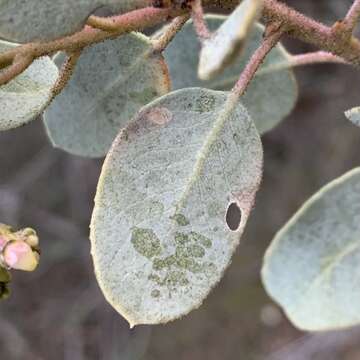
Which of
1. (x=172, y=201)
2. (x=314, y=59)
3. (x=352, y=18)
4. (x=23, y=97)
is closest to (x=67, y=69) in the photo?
(x=23, y=97)

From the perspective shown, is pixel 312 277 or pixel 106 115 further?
pixel 312 277

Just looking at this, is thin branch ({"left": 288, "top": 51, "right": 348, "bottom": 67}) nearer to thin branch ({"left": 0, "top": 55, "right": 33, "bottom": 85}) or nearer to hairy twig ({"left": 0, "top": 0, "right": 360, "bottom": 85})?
hairy twig ({"left": 0, "top": 0, "right": 360, "bottom": 85})

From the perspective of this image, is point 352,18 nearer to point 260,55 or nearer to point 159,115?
point 260,55

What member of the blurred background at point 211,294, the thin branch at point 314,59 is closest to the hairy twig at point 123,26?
the thin branch at point 314,59

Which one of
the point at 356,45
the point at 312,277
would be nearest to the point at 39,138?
the point at 312,277

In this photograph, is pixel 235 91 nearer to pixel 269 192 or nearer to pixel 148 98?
pixel 148 98

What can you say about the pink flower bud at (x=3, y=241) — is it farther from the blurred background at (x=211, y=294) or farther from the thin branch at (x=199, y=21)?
the blurred background at (x=211, y=294)
